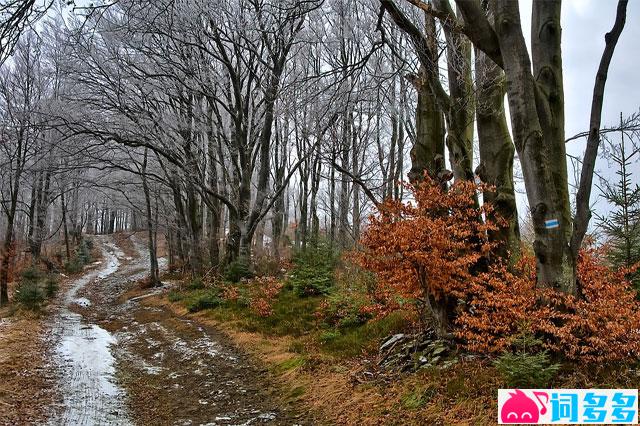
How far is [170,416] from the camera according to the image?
511 cm

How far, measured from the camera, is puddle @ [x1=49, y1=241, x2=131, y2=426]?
16.4 feet

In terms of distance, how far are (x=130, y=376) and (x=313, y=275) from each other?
578 cm

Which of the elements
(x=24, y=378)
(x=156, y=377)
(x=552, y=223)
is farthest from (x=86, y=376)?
(x=552, y=223)

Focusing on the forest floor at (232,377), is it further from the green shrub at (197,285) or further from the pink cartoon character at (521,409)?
the green shrub at (197,285)

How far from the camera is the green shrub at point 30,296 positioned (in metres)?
12.8

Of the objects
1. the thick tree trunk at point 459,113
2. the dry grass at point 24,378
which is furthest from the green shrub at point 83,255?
the thick tree trunk at point 459,113

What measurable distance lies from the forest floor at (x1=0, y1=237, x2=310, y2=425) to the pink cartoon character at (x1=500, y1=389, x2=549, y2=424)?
2037 millimetres

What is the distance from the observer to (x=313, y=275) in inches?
465

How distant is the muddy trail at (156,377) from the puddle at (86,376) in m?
0.01

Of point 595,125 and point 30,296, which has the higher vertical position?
point 595,125

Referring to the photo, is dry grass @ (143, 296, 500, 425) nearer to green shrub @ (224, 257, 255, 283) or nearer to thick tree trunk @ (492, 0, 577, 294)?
thick tree trunk @ (492, 0, 577, 294)

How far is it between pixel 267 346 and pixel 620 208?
259 inches

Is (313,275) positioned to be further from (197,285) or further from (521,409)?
(521,409)

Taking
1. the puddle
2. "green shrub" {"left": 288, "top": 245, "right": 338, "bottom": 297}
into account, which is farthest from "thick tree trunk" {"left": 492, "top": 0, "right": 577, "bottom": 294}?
"green shrub" {"left": 288, "top": 245, "right": 338, "bottom": 297}
